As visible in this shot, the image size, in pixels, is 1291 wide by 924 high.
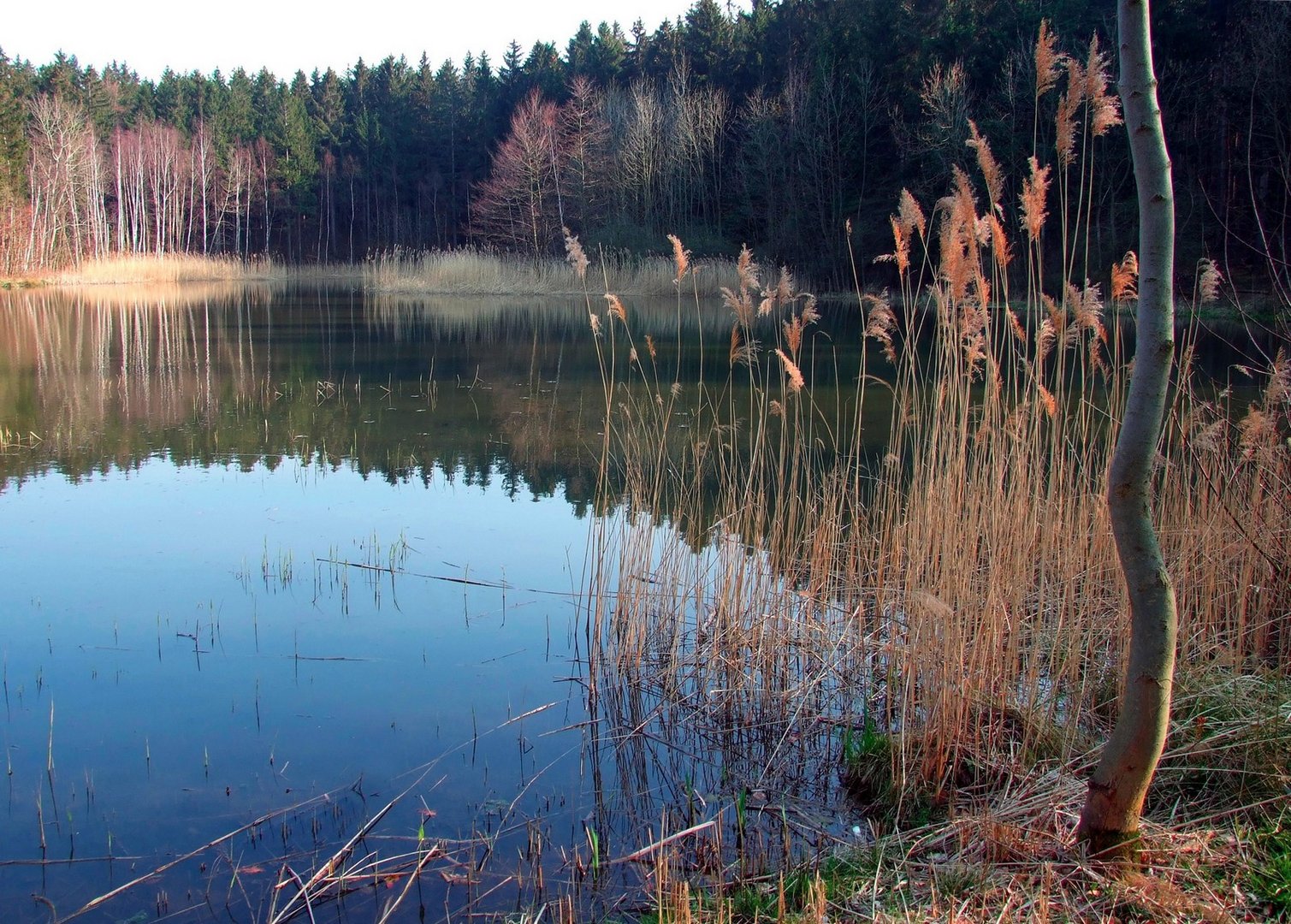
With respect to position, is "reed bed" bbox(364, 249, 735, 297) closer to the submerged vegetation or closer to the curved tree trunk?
the submerged vegetation

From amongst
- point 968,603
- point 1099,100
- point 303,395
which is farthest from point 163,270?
point 1099,100

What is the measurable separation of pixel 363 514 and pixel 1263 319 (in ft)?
51.2

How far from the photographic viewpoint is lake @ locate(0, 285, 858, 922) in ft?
9.02

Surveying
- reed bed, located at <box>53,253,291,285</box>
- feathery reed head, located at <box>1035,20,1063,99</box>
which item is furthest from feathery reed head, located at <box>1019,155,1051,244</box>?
reed bed, located at <box>53,253,291,285</box>

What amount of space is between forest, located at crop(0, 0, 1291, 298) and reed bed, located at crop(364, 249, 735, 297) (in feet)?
8.40

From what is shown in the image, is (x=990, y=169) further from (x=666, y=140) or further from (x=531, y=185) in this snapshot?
(x=531, y=185)

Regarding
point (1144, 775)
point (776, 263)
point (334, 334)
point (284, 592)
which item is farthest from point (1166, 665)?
point (776, 263)

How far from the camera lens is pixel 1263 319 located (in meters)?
16.7

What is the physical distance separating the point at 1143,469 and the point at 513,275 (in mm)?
26732

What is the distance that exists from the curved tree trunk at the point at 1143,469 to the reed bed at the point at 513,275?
22117mm

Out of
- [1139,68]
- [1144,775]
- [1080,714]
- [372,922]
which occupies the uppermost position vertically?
[1139,68]

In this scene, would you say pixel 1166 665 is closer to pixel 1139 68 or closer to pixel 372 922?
pixel 1139 68

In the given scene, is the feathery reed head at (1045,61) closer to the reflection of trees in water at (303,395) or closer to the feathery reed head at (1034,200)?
the feathery reed head at (1034,200)

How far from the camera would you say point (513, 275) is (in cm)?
2783
